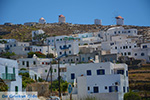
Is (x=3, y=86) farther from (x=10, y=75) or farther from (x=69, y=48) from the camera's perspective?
(x=69, y=48)

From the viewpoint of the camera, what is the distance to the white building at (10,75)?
3454 cm

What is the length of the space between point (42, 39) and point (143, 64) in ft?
137

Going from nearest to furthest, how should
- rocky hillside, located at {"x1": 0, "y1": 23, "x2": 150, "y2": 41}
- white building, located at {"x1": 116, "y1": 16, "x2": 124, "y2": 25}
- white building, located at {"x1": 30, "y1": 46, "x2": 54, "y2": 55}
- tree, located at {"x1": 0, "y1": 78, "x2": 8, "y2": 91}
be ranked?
tree, located at {"x1": 0, "y1": 78, "x2": 8, "y2": 91} < white building, located at {"x1": 30, "y1": 46, "x2": 54, "y2": 55} < rocky hillside, located at {"x1": 0, "y1": 23, "x2": 150, "y2": 41} < white building, located at {"x1": 116, "y1": 16, "x2": 124, "y2": 25}

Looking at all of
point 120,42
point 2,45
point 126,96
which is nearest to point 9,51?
→ point 2,45

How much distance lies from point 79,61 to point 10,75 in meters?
47.6

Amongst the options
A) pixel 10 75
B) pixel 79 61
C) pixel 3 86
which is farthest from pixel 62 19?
pixel 3 86

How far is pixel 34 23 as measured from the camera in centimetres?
16375

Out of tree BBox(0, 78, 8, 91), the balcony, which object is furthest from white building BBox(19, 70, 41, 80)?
tree BBox(0, 78, 8, 91)

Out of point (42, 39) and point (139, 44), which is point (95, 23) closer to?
point (42, 39)

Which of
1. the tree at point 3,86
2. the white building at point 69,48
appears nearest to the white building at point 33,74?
the white building at point 69,48

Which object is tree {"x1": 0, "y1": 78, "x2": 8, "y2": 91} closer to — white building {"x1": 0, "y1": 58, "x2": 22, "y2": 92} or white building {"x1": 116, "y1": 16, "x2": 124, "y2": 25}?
white building {"x1": 0, "y1": 58, "x2": 22, "y2": 92}

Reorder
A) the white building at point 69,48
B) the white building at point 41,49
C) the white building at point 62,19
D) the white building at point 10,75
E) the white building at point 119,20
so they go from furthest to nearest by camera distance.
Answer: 1. the white building at point 62,19
2. the white building at point 119,20
3. the white building at point 41,49
4. the white building at point 69,48
5. the white building at point 10,75

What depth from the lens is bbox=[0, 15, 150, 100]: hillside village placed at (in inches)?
1777

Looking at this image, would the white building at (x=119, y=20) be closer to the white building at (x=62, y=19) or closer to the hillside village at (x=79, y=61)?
the hillside village at (x=79, y=61)
